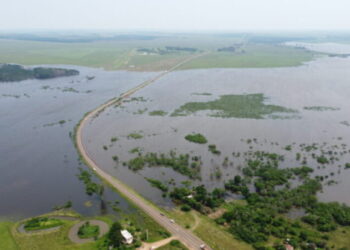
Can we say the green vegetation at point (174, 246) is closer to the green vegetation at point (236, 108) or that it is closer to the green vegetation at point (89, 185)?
the green vegetation at point (89, 185)

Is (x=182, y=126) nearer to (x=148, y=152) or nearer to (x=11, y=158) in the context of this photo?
(x=148, y=152)

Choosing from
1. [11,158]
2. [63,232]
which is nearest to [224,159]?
[63,232]

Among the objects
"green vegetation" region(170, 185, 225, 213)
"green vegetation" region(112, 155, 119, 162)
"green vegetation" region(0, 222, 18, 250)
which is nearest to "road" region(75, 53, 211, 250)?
"green vegetation" region(112, 155, 119, 162)

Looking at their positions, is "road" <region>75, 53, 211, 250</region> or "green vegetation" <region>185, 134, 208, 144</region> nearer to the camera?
"road" <region>75, 53, 211, 250</region>

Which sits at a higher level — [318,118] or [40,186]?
[318,118]

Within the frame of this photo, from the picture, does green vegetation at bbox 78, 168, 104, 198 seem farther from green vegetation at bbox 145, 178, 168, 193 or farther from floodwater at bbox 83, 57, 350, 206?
green vegetation at bbox 145, 178, 168, 193

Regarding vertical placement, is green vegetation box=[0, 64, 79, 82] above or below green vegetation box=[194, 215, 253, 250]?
above
